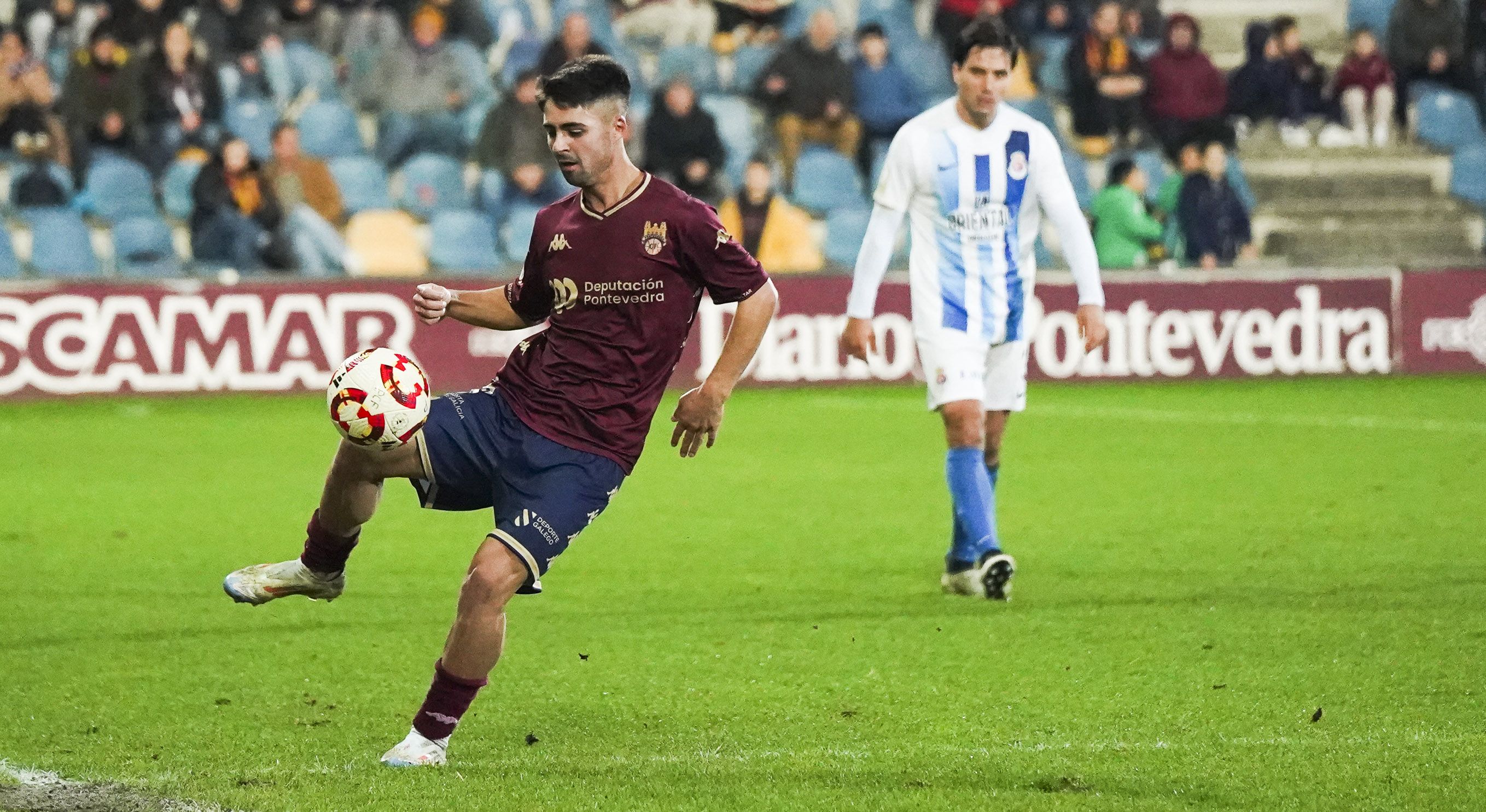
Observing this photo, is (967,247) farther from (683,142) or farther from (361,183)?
(361,183)

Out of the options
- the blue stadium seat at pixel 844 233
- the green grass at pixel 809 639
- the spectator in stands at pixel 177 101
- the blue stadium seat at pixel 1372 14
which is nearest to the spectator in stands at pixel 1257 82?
the blue stadium seat at pixel 1372 14

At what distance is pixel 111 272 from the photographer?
52.8 feet

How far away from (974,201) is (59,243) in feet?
Result: 35.9

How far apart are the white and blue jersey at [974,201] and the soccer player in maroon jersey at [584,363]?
2377 millimetres

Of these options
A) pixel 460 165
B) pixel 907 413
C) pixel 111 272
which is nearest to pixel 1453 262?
pixel 907 413

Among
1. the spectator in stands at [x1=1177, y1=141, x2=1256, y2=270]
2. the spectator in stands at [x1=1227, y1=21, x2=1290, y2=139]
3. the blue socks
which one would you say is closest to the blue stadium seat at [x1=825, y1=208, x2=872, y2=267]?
the spectator in stands at [x1=1177, y1=141, x2=1256, y2=270]

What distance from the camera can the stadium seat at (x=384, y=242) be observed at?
54.2ft

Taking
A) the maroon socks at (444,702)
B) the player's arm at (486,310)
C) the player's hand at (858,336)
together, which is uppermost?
the player's arm at (486,310)

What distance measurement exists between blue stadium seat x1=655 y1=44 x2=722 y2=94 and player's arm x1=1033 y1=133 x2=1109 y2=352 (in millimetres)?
11124

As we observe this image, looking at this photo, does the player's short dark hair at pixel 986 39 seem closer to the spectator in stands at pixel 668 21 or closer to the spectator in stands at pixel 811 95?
the spectator in stands at pixel 811 95

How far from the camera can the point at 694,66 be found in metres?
18.2

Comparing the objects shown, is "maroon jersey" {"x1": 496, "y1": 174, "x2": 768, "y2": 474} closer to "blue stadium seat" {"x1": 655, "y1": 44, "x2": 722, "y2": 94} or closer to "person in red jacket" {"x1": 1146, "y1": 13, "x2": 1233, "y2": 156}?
"blue stadium seat" {"x1": 655, "y1": 44, "x2": 722, "y2": 94}

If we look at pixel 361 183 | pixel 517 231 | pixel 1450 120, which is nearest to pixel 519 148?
pixel 517 231

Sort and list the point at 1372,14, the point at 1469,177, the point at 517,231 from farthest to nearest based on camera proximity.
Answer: the point at 1372,14 < the point at 1469,177 < the point at 517,231
